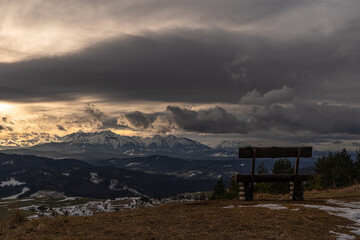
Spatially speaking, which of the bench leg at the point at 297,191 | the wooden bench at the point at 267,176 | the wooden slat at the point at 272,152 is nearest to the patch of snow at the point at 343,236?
the wooden bench at the point at 267,176

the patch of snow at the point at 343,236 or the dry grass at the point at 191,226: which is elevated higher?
the patch of snow at the point at 343,236

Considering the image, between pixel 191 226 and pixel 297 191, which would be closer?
pixel 191 226

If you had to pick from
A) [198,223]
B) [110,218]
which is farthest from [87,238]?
[198,223]

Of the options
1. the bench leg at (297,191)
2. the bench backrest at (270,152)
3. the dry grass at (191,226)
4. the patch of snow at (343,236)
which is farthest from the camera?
the bench leg at (297,191)

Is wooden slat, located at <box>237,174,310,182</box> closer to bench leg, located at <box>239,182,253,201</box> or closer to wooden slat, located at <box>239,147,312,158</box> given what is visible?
bench leg, located at <box>239,182,253,201</box>

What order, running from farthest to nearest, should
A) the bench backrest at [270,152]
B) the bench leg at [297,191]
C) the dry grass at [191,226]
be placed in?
the bench leg at [297,191] < the bench backrest at [270,152] < the dry grass at [191,226]

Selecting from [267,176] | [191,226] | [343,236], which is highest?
→ [267,176]

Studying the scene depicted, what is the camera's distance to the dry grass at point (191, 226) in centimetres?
1018

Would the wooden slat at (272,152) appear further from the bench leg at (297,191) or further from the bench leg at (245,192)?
the bench leg at (297,191)

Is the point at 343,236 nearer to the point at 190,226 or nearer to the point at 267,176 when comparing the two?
the point at 190,226

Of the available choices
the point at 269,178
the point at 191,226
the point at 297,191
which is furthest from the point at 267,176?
the point at 191,226

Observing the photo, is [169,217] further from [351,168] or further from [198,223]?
[351,168]

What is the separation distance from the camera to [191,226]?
11.6 metres

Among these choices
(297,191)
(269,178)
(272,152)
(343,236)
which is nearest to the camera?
(343,236)
